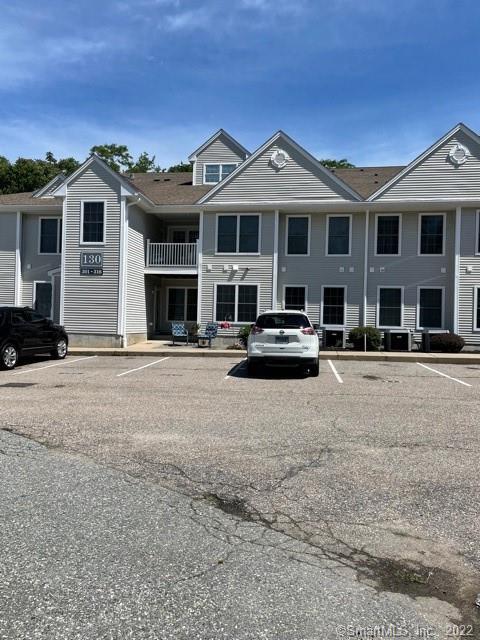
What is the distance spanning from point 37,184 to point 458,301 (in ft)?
131

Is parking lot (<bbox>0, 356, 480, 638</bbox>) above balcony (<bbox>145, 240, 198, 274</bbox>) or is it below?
below

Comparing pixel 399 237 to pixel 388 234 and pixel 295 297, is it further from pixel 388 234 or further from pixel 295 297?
pixel 295 297

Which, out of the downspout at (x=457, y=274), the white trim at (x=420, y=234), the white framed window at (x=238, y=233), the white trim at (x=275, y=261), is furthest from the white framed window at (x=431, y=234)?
the white framed window at (x=238, y=233)

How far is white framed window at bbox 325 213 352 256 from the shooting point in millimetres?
22172

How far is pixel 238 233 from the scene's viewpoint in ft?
74.3

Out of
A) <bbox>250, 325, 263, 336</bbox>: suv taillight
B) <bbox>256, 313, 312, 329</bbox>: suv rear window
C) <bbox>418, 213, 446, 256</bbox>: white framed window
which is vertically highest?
<bbox>418, 213, 446, 256</bbox>: white framed window

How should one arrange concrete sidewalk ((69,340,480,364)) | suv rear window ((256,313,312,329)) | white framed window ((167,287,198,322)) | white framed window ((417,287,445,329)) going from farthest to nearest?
white framed window ((167,287,198,322)) < white framed window ((417,287,445,329)) < concrete sidewalk ((69,340,480,364)) < suv rear window ((256,313,312,329))

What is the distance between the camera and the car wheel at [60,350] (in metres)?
17.5

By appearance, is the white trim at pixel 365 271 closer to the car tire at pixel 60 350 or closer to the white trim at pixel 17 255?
the car tire at pixel 60 350

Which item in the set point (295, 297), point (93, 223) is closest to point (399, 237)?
point (295, 297)

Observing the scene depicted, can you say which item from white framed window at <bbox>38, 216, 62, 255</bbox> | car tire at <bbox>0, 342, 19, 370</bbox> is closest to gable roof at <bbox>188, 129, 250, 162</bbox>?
white framed window at <bbox>38, 216, 62, 255</bbox>

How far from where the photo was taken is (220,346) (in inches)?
863

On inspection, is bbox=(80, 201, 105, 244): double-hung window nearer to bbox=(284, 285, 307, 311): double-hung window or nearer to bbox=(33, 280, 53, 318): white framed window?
bbox=(33, 280, 53, 318): white framed window

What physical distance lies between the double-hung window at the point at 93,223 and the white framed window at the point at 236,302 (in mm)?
5267
